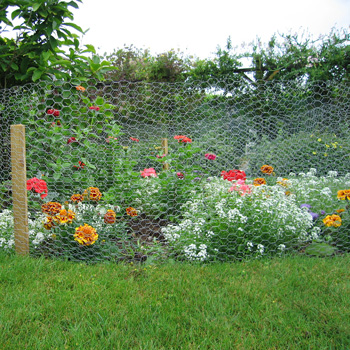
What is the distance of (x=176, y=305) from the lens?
196cm

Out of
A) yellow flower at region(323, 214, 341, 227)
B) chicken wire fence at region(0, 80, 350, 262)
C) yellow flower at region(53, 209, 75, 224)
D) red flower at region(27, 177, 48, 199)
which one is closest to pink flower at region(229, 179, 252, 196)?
chicken wire fence at region(0, 80, 350, 262)

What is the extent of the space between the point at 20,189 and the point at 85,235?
0.73 metres

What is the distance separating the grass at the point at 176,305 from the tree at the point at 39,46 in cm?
189

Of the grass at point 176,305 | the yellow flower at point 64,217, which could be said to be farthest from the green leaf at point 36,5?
the grass at point 176,305

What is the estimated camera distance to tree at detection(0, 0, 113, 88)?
316cm

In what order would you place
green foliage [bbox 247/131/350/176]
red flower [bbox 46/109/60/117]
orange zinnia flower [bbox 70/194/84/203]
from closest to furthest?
orange zinnia flower [bbox 70/194/84/203], red flower [bbox 46/109/60/117], green foliage [bbox 247/131/350/176]

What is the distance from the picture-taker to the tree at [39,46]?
10.4 feet

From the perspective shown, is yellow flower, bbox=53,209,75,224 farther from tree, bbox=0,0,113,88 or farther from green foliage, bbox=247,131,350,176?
green foliage, bbox=247,131,350,176

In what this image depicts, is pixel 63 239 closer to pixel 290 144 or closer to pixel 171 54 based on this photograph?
pixel 290 144

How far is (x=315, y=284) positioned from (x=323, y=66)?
443 cm

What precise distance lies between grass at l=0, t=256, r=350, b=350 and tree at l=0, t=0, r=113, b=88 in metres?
1.89

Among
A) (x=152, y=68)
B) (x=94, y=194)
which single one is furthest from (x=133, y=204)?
(x=152, y=68)

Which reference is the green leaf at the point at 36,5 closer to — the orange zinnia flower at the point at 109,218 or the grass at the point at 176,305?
the orange zinnia flower at the point at 109,218

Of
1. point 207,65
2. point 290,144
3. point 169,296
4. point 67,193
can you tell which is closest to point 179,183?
point 67,193
